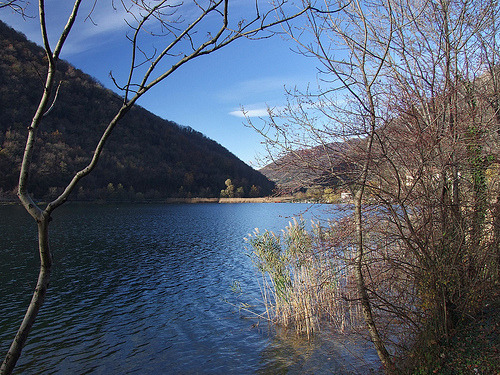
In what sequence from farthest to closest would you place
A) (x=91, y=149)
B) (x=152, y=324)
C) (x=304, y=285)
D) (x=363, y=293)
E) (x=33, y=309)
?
(x=91, y=149), (x=152, y=324), (x=304, y=285), (x=363, y=293), (x=33, y=309)

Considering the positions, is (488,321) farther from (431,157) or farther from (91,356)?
(91,356)

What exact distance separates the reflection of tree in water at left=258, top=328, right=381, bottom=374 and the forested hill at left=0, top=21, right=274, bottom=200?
65545 millimetres

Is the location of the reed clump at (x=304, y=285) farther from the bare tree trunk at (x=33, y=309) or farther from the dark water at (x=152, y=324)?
the bare tree trunk at (x=33, y=309)

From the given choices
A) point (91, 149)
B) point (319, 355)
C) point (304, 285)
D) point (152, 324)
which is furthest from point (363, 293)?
point (91, 149)

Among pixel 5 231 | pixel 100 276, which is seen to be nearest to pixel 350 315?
pixel 100 276

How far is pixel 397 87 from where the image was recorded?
5.78 m

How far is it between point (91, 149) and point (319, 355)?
3878 inches

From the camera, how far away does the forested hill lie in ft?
242

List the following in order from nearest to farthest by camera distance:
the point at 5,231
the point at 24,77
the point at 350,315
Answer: the point at 350,315
the point at 5,231
the point at 24,77

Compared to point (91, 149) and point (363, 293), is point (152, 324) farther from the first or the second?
point (91, 149)

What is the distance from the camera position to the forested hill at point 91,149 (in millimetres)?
73688

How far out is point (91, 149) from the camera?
9431cm

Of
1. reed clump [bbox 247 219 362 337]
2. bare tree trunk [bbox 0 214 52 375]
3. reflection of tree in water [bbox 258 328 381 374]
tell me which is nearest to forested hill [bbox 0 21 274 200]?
reed clump [bbox 247 219 362 337]

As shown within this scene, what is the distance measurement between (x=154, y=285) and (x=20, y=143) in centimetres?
7397
